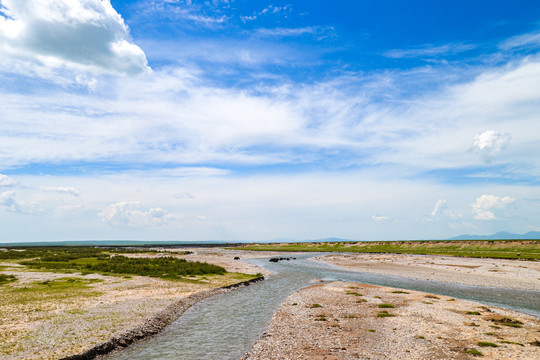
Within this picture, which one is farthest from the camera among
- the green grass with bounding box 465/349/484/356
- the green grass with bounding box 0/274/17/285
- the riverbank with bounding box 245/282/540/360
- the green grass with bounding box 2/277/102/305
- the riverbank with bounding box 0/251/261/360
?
the green grass with bounding box 0/274/17/285

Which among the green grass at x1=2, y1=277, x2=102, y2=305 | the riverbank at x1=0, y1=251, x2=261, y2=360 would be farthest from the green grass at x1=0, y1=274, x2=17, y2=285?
the green grass at x1=2, y1=277, x2=102, y2=305

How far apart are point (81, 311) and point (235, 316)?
13.7 m

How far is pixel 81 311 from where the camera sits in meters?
26.5

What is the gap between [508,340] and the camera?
20.5 meters

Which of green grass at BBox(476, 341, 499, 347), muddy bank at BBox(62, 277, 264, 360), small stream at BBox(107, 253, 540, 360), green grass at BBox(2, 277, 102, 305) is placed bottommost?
small stream at BBox(107, 253, 540, 360)

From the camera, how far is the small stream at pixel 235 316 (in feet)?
65.2

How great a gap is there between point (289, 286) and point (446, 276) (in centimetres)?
3084

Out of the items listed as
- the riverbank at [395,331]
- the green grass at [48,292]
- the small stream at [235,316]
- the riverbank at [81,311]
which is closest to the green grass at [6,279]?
the riverbank at [81,311]

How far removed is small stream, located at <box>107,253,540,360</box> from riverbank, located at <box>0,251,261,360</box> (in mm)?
1853

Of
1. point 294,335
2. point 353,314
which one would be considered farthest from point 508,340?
point 294,335

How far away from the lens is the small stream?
1989cm

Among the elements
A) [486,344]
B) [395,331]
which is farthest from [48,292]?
[486,344]

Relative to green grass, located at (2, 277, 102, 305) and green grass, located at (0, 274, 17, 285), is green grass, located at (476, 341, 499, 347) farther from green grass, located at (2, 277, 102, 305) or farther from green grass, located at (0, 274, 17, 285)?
green grass, located at (0, 274, 17, 285)

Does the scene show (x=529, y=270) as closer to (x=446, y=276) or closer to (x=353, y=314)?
(x=446, y=276)
